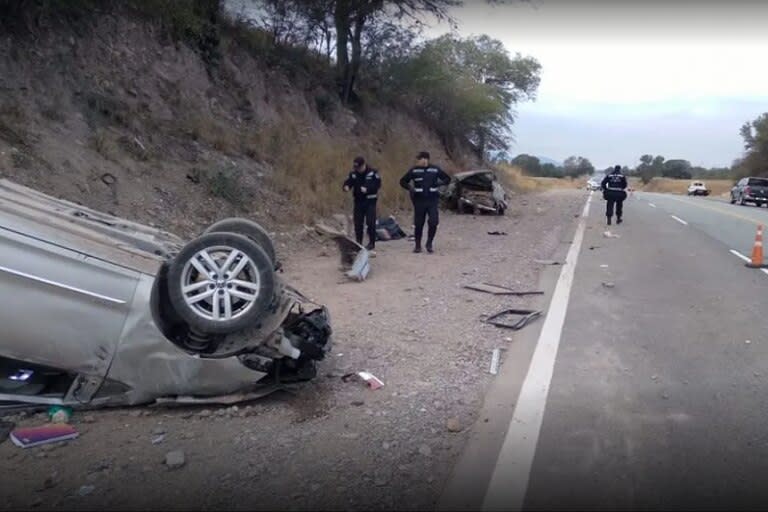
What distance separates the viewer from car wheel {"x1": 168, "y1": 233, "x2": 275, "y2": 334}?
14.7 ft

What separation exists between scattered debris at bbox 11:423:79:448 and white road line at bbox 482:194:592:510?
2.44 m

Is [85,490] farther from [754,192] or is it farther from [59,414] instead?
[754,192]

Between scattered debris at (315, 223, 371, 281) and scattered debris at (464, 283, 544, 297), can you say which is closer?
scattered debris at (464, 283, 544, 297)

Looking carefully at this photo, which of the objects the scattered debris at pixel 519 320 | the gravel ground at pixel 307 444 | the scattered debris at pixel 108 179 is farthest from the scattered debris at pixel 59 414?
the scattered debris at pixel 108 179

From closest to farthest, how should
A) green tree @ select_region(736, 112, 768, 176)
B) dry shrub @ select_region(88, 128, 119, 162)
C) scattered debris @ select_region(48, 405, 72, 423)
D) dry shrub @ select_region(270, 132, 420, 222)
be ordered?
1. scattered debris @ select_region(48, 405, 72, 423)
2. dry shrub @ select_region(88, 128, 119, 162)
3. dry shrub @ select_region(270, 132, 420, 222)
4. green tree @ select_region(736, 112, 768, 176)

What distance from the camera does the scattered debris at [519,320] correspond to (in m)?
6.99

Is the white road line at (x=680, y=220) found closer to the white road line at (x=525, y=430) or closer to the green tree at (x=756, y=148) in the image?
the white road line at (x=525, y=430)

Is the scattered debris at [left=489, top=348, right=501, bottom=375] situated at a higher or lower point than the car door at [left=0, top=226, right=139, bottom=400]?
lower

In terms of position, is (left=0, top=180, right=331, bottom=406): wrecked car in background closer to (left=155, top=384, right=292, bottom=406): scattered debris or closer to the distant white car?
(left=155, top=384, right=292, bottom=406): scattered debris

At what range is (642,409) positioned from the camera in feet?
15.4

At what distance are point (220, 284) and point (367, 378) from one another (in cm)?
133

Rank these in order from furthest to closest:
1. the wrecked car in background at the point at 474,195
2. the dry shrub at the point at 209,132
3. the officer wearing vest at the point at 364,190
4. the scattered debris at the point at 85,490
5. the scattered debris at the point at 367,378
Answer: the wrecked car in background at the point at 474,195 < the dry shrub at the point at 209,132 < the officer wearing vest at the point at 364,190 < the scattered debris at the point at 367,378 < the scattered debris at the point at 85,490

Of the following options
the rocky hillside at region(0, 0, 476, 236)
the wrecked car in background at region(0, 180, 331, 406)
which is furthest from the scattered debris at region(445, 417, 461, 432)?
the rocky hillside at region(0, 0, 476, 236)

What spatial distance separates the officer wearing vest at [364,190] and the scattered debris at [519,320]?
4823mm
